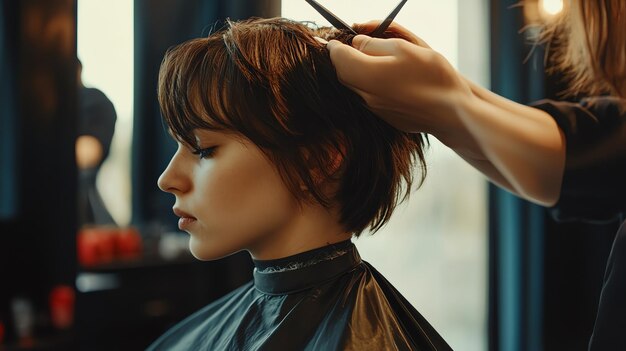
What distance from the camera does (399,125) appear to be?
1079 millimetres

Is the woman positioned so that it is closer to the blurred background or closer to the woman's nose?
the woman's nose

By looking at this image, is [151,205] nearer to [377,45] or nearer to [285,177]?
[285,177]

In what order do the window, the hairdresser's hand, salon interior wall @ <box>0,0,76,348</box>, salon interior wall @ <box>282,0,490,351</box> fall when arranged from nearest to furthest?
the hairdresser's hand
the window
salon interior wall @ <box>282,0,490,351</box>
salon interior wall @ <box>0,0,76,348</box>

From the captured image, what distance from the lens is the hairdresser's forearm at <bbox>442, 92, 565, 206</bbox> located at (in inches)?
41.4

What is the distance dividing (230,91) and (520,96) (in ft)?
2.49

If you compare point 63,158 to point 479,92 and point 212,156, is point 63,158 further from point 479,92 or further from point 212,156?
point 479,92

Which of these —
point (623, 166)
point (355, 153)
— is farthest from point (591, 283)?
point (355, 153)

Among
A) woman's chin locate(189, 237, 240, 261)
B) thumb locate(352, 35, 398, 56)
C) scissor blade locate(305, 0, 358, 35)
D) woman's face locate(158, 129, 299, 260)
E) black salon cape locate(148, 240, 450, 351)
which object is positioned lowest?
black salon cape locate(148, 240, 450, 351)

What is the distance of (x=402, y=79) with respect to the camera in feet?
3.20

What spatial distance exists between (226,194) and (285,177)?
0.36ft

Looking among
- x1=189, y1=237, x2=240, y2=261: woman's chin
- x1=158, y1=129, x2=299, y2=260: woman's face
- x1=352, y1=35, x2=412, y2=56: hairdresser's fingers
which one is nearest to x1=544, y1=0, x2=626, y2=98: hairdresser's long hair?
x1=352, y1=35, x2=412, y2=56: hairdresser's fingers

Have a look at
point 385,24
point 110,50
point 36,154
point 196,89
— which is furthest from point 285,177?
point 36,154

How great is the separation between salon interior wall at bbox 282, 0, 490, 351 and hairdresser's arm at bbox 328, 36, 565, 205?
33 centimetres

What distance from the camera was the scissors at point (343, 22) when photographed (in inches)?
41.3
